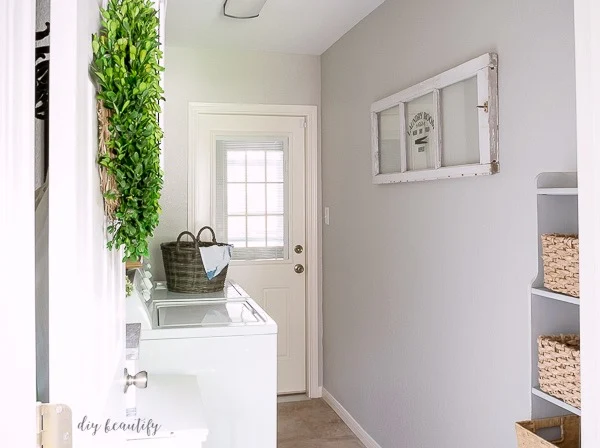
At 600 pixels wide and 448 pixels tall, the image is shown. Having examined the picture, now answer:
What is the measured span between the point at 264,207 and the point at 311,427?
1.53m

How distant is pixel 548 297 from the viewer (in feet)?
5.33

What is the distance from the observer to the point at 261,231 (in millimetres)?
4121

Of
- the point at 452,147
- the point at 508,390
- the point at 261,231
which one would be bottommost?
the point at 508,390

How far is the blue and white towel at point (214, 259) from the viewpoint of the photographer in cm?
312

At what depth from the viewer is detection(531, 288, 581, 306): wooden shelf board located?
149cm

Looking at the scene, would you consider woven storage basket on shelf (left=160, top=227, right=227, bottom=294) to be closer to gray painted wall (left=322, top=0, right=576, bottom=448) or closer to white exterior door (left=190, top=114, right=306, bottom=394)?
white exterior door (left=190, top=114, right=306, bottom=394)

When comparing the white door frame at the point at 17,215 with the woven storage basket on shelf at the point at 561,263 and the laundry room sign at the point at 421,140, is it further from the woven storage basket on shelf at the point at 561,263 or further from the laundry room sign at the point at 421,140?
the laundry room sign at the point at 421,140

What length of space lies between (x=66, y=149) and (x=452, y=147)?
76.1 inches

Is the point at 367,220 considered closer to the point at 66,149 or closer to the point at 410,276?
the point at 410,276

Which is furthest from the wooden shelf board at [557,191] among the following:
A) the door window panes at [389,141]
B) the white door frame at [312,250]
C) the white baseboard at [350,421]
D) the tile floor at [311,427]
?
the white door frame at [312,250]

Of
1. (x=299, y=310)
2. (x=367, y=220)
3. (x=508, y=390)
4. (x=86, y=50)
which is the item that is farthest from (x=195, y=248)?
(x=86, y=50)

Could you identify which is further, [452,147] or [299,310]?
[299,310]

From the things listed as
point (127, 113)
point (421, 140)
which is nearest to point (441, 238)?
point (421, 140)

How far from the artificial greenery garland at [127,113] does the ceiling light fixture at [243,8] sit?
2060 millimetres
